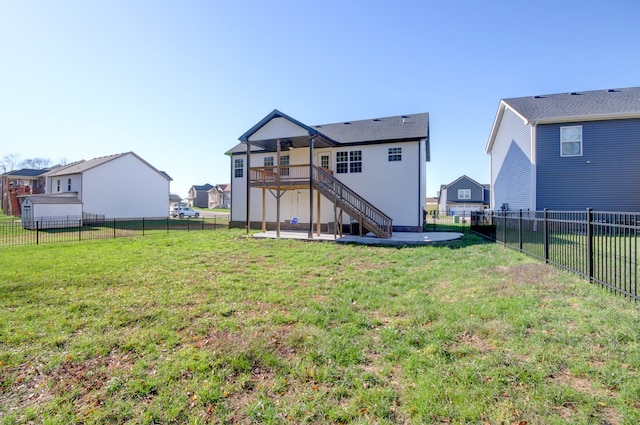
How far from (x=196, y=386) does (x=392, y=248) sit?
929cm

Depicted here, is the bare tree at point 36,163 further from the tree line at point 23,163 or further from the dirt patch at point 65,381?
the dirt patch at point 65,381

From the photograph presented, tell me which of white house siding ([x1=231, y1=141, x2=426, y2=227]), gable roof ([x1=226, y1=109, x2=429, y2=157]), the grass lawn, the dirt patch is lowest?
the dirt patch

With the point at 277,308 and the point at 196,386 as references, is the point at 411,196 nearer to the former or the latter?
the point at 277,308

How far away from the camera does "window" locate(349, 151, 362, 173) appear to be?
57.6ft

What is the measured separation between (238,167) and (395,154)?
10410 millimetres

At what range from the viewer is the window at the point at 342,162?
1784 cm

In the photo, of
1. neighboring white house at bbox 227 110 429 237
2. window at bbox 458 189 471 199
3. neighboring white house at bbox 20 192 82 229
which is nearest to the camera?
neighboring white house at bbox 227 110 429 237

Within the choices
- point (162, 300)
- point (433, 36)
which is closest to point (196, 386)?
point (162, 300)

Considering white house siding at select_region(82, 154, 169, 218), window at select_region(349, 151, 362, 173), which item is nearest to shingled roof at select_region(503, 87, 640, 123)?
window at select_region(349, 151, 362, 173)

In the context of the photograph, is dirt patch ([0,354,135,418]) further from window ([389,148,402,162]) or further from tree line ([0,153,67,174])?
tree line ([0,153,67,174])

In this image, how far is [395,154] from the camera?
1678 centimetres

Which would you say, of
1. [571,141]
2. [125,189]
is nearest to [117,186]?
[125,189]

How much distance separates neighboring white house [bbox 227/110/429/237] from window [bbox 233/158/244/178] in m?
0.07

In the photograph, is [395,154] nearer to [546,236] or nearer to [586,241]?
[546,236]
